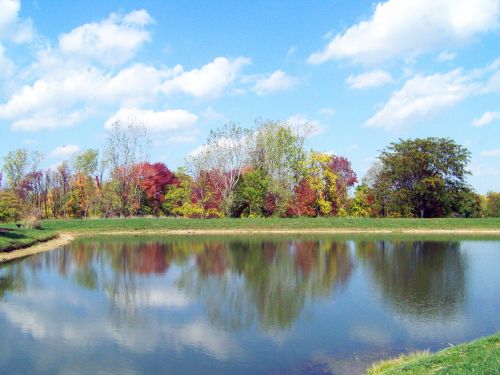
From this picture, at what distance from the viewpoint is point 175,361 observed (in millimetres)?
9031

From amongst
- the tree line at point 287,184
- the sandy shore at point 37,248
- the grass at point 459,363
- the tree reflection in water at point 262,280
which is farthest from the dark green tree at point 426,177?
the grass at point 459,363

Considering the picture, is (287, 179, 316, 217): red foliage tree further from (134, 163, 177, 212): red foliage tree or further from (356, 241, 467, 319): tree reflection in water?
(356, 241, 467, 319): tree reflection in water

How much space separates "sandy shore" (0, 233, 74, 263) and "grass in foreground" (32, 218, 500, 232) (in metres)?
6.08

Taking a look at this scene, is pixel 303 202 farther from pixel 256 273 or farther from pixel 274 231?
pixel 256 273

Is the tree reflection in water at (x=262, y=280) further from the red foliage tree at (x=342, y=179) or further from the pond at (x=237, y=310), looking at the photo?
the red foliage tree at (x=342, y=179)

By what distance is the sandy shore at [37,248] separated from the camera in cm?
2380

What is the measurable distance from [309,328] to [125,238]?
1101 inches

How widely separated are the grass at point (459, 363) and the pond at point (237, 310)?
3.63 feet

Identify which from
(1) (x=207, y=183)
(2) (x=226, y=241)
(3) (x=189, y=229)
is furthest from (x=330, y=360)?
(1) (x=207, y=183)

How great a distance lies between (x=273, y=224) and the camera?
1708 inches

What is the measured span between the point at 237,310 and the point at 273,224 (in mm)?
30307

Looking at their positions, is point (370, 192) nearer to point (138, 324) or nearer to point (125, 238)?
point (125, 238)

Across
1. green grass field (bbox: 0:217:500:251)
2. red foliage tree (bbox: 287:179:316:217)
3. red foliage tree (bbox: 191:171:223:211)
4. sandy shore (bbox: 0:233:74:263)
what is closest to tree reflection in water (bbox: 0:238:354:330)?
sandy shore (bbox: 0:233:74:263)

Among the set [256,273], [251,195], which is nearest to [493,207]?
[251,195]
